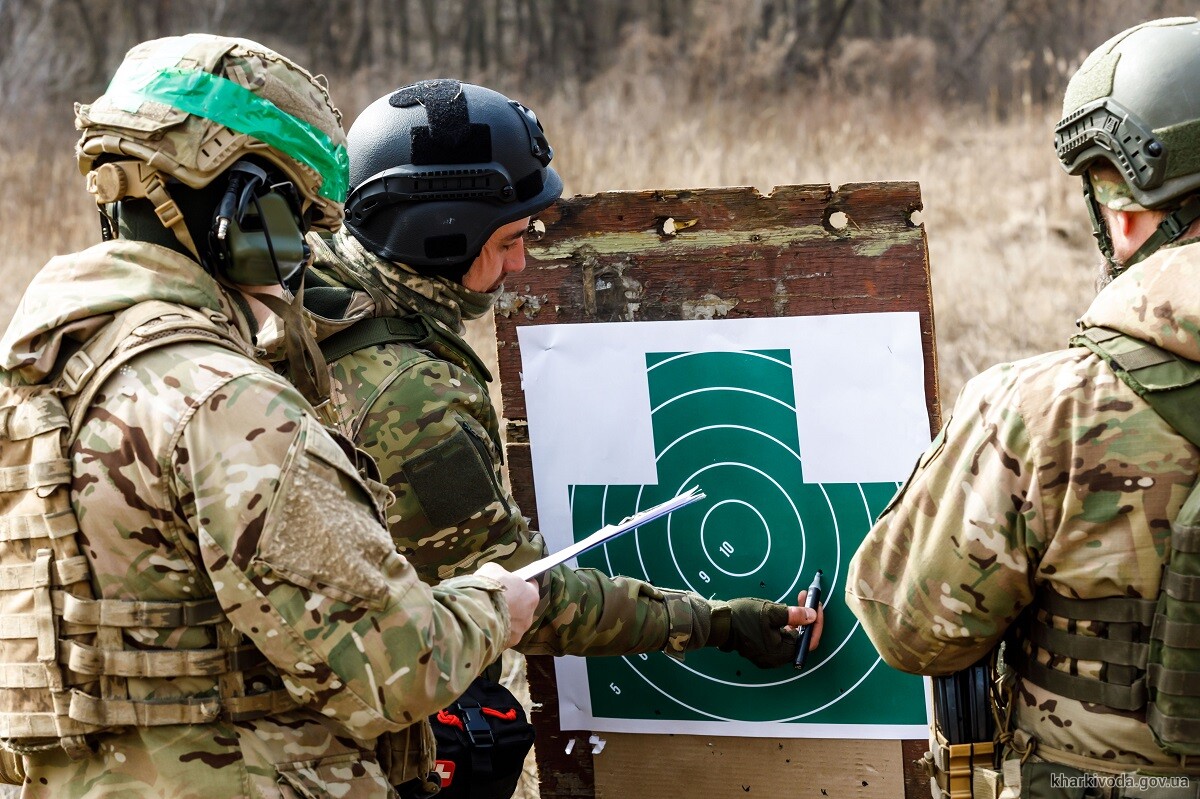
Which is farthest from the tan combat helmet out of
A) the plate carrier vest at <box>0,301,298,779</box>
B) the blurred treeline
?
the blurred treeline

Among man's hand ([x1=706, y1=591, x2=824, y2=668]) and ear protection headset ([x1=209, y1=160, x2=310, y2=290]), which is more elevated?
ear protection headset ([x1=209, y1=160, x2=310, y2=290])

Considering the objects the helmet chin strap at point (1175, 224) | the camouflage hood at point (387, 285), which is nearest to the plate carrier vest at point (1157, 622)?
the helmet chin strap at point (1175, 224)

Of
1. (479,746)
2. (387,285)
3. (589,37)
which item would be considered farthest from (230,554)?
(589,37)

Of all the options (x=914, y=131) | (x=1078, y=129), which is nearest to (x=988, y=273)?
(x=914, y=131)

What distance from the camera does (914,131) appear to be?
442 inches

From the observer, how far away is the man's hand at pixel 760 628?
10.7 ft

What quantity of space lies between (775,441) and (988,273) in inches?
226

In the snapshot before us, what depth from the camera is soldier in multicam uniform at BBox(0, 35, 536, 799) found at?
190cm

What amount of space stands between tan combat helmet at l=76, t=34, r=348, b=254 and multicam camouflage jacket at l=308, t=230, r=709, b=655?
74 centimetres

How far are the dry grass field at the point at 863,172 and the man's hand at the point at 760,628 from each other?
4.12 m

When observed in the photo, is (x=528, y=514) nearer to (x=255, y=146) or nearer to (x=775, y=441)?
(x=775, y=441)

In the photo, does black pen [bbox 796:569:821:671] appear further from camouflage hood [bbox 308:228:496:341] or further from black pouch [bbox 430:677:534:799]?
camouflage hood [bbox 308:228:496:341]

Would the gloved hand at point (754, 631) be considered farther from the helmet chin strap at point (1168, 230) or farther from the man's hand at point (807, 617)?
the helmet chin strap at point (1168, 230)

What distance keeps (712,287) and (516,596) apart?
4.19 feet
